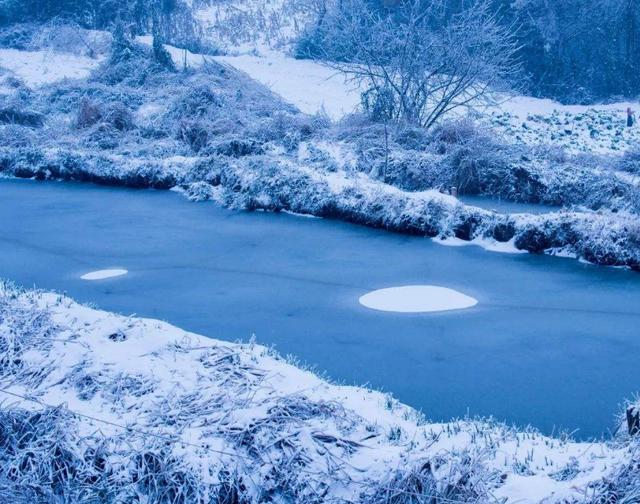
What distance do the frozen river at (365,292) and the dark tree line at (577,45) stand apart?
12974mm

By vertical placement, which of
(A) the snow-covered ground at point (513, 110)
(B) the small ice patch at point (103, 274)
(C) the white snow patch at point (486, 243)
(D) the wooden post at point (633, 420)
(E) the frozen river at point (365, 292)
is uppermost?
(A) the snow-covered ground at point (513, 110)

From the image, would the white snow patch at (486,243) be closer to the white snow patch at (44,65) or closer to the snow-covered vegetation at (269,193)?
the snow-covered vegetation at (269,193)

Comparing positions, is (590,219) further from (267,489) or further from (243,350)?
(267,489)

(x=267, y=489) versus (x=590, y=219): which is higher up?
(x=590, y=219)

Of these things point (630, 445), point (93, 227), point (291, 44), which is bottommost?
point (93, 227)

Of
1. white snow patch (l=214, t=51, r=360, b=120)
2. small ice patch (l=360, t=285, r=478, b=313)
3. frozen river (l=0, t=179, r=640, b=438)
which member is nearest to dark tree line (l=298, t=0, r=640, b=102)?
white snow patch (l=214, t=51, r=360, b=120)

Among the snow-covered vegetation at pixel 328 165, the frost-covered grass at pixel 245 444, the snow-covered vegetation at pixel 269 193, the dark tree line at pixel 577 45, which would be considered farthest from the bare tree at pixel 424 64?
the frost-covered grass at pixel 245 444

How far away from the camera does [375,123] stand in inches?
589

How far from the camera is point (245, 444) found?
13.2 ft

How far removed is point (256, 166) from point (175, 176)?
1.71m

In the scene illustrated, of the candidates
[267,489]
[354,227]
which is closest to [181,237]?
[354,227]

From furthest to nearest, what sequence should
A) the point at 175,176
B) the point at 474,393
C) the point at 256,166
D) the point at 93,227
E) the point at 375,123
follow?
the point at 375,123 < the point at 175,176 < the point at 256,166 < the point at 93,227 < the point at 474,393

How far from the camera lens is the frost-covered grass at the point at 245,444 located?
11.7 feet

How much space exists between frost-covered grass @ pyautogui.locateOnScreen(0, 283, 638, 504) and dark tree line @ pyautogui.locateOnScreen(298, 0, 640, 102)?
17822 millimetres
